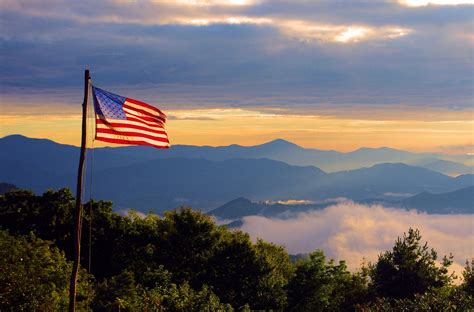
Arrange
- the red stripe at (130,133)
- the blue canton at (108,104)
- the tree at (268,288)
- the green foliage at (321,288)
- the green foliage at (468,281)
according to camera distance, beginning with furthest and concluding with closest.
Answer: the green foliage at (468,281) → the green foliage at (321,288) → the tree at (268,288) → the blue canton at (108,104) → the red stripe at (130,133)

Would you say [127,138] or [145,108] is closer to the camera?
[127,138]

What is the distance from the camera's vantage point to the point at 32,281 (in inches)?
1326

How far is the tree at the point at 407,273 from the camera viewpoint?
195 feet

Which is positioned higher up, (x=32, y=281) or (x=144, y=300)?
(x=32, y=281)

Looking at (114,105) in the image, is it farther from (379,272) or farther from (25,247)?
(379,272)

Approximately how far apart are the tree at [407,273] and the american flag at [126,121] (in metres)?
40.6

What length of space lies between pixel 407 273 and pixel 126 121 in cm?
4461

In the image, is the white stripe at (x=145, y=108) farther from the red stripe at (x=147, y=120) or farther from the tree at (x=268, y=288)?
the tree at (x=268, y=288)

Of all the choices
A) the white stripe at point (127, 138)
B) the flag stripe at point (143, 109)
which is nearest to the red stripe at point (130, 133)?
the white stripe at point (127, 138)

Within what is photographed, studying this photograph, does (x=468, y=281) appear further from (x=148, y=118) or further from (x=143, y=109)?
(x=143, y=109)

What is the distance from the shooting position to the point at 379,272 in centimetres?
6191

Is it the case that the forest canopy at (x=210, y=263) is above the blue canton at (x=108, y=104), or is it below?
below

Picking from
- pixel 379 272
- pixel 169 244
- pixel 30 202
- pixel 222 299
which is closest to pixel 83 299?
pixel 222 299

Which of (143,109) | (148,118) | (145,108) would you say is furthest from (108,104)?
(148,118)
